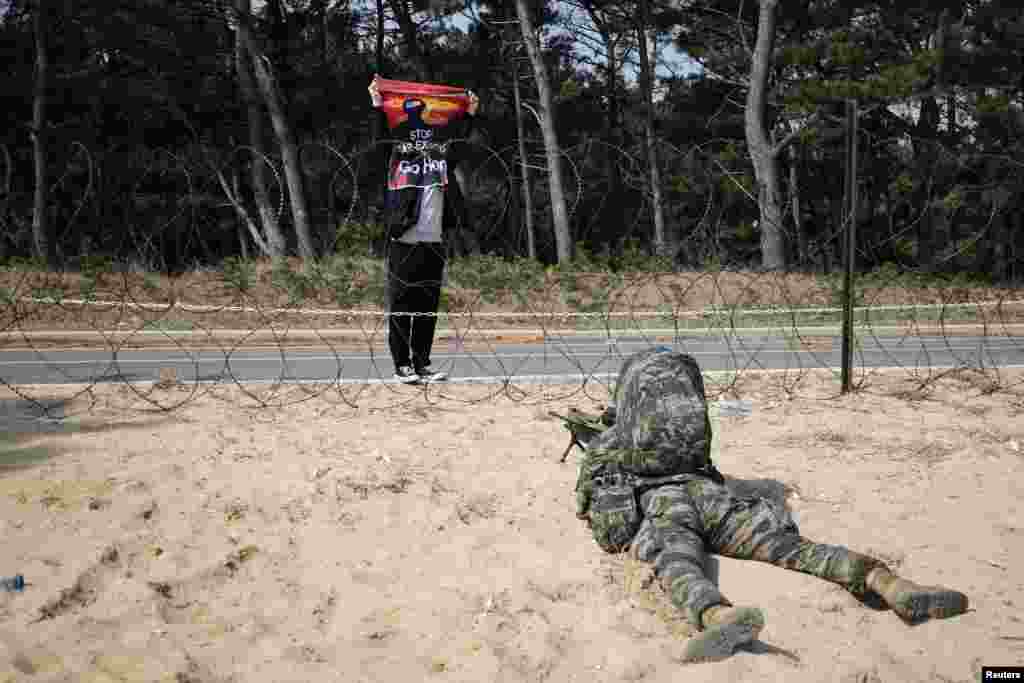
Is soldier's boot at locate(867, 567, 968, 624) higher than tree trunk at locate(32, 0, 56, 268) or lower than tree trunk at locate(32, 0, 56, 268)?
lower

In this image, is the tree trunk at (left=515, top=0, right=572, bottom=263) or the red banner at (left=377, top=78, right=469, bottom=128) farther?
the tree trunk at (left=515, top=0, right=572, bottom=263)

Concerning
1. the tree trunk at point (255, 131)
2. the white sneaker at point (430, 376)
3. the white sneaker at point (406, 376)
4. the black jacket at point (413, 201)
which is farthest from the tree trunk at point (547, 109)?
the white sneaker at point (406, 376)

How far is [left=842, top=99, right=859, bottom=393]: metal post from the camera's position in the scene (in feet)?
23.5

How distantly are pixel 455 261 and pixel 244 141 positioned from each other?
11578 mm

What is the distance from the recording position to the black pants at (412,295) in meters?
7.51

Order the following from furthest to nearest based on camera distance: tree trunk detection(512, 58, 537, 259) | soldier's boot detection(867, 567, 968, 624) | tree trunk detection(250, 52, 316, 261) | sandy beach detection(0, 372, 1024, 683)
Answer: tree trunk detection(512, 58, 537, 259)
tree trunk detection(250, 52, 316, 261)
soldier's boot detection(867, 567, 968, 624)
sandy beach detection(0, 372, 1024, 683)

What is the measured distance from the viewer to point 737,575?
398 cm

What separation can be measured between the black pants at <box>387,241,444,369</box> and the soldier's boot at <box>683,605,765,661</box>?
4599mm

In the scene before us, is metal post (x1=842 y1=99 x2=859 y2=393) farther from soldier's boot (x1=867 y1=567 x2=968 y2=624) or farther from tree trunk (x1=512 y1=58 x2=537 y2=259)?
tree trunk (x1=512 y1=58 x2=537 y2=259)

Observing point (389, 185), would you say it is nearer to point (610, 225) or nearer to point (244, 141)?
point (610, 225)

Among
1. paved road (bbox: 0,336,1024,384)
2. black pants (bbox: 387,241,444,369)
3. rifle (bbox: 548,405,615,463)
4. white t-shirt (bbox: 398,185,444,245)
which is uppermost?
white t-shirt (bbox: 398,185,444,245)

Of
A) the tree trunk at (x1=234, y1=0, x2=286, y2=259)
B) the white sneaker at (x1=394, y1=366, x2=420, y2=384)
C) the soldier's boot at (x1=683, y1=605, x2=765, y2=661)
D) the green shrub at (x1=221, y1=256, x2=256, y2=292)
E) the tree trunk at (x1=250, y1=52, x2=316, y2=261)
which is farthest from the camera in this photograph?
the tree trunk at (x1=250, y1=52, x2=316, y2=261)

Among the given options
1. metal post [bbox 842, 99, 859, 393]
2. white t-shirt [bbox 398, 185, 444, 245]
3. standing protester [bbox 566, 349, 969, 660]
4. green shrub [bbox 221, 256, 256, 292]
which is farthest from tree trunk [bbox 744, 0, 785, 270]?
standing protester [bbox 566, 349, 969, 660]

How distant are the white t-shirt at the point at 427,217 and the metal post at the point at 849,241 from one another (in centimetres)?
336
